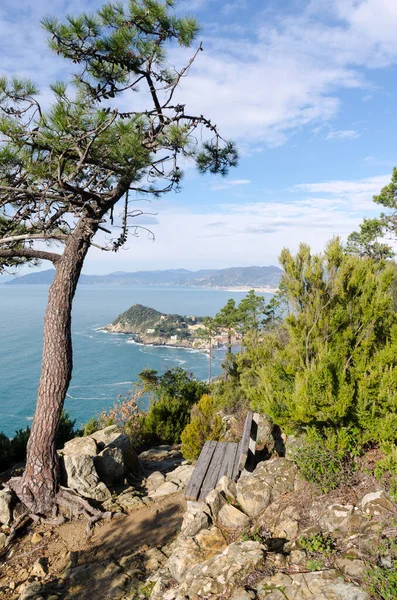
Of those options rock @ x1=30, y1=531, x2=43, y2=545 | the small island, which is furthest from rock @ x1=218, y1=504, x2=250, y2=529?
the small island

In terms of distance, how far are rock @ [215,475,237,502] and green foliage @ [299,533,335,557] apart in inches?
52.2

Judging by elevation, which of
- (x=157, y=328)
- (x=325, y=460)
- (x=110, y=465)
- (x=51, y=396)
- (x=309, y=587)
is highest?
(x=51, y=396)

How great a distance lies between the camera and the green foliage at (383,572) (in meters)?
2.35

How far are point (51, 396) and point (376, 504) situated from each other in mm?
4331

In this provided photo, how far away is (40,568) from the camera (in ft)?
13.9

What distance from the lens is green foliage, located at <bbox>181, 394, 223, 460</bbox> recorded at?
6883 mm

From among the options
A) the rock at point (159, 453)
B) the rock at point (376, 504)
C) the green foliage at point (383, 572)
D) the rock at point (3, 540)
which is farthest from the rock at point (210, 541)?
the rock at point (159, 453)

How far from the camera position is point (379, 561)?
2666 mm

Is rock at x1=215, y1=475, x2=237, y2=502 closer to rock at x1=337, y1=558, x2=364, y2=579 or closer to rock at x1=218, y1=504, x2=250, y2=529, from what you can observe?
rock at x1=218, y1=504, x2=250, y2=529

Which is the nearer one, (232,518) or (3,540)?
(232,518)

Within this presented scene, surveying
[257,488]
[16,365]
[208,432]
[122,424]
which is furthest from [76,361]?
[257,488]

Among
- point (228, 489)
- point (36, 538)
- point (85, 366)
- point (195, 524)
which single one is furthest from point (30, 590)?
point (85, 366)

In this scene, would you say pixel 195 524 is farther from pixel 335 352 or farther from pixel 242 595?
pixel 335 352

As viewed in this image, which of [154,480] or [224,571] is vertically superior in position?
[224,571]
